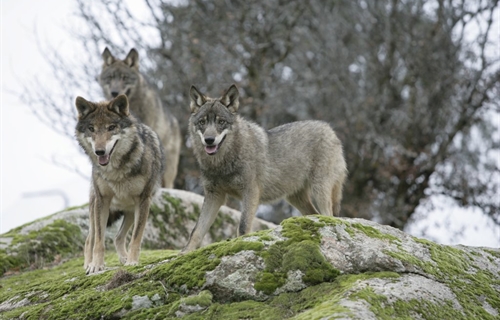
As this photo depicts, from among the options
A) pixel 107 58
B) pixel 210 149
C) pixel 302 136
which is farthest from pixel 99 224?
pixel 107 58

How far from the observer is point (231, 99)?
28.2 ft

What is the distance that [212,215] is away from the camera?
8234 millimetres

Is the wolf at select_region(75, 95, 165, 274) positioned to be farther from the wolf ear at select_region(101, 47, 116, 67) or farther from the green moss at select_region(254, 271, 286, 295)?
the wolf ear at select_region(101, 47, 116, 67)

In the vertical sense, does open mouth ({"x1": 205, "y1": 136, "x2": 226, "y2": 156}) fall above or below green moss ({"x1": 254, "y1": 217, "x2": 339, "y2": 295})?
above

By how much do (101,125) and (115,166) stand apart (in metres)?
0.53

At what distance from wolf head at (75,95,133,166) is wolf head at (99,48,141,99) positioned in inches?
221

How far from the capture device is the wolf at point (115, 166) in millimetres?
7847

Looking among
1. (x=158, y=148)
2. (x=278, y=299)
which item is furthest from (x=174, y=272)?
(x=158, y=148)

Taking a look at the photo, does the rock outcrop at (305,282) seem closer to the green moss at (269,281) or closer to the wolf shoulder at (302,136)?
the green moss at (269,281)

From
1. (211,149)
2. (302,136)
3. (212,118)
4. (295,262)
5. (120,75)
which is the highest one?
(120,75)

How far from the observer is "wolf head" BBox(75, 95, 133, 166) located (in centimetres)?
771

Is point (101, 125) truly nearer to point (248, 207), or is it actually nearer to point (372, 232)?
point (248, 207)

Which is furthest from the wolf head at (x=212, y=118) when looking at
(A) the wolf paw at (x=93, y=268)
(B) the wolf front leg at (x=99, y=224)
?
(A) the wolf paw at (x=93, y=268)

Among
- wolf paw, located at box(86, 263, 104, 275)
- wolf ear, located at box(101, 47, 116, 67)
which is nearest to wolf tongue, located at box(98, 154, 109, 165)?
wolf paw, located at box(86, 263, 104, 275)
